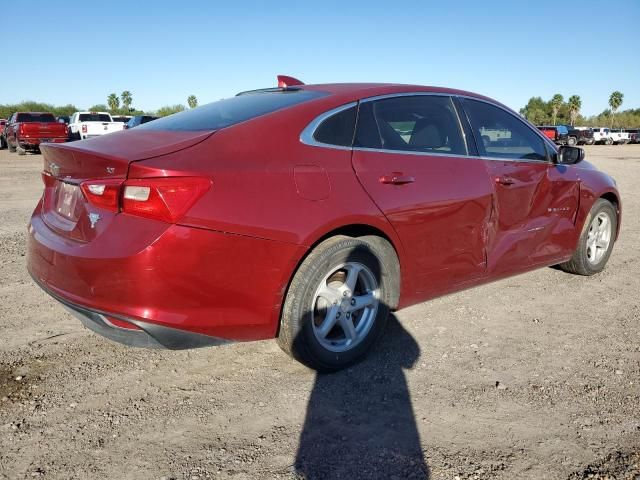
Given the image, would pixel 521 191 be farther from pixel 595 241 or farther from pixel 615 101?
pixel 615 101

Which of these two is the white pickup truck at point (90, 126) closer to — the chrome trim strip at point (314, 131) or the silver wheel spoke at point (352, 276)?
the chrome trim strip at point (314, 131)

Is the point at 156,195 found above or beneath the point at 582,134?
above

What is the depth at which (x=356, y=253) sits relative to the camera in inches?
122

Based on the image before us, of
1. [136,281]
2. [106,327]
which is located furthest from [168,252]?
[106,327]

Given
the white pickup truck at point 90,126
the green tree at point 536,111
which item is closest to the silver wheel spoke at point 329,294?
the white pickup truck at point 90,126

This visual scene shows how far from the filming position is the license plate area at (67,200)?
9.12 feet

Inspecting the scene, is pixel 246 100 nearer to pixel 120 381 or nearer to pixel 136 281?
pixel 136 281

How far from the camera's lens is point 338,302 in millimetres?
3143

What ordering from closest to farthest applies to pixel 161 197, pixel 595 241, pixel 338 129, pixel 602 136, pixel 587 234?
pixel 161 197 → pixel 338 129 → pixel 587 234 → pixel 595 241 → pixel 602 136

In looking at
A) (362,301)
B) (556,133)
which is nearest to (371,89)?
(362,301)

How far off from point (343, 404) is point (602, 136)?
55.0 metres

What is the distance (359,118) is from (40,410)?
7.71 ft

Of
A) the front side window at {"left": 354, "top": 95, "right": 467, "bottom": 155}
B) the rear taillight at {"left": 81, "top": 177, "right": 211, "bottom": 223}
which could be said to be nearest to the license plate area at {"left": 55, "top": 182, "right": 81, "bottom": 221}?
the rear taillight at {"left": 81, "top": 177, "right": 211, "bottom": 223}

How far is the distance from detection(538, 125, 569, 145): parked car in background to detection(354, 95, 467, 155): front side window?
3112 centimetres
